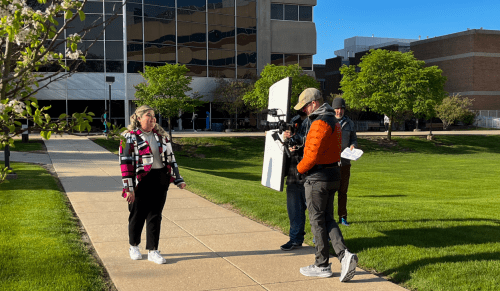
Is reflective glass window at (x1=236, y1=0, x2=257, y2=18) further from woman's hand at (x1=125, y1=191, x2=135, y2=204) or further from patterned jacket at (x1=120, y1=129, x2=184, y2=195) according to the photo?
woman's hand at (x1=125, y1=191, x2=135, y2=204)

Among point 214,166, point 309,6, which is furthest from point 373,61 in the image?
point 214,166

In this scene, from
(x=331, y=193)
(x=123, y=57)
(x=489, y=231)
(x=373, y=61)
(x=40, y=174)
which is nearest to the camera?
(x=331, y=193)

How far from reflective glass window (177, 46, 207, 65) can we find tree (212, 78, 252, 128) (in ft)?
10.8

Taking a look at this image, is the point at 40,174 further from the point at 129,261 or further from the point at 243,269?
the point at 243,269

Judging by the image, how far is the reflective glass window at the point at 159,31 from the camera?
42.5 meters

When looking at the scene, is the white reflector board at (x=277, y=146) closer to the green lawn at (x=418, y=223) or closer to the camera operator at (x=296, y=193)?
the camera operator at (x=296, y=193)

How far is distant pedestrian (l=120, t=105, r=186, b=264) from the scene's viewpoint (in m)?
5.35

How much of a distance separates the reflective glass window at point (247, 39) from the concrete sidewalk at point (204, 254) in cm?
3912

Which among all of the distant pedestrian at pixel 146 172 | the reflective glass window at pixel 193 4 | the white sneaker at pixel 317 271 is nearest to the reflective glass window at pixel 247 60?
the reflective glass window at pixel 193 4

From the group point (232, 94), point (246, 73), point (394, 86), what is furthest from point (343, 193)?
point (246, 73)

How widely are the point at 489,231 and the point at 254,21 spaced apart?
43.6 m

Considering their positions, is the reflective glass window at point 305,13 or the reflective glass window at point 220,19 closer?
the reflective glass window at point 220,19

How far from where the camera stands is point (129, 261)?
5664mm

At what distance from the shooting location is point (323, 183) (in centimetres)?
500
